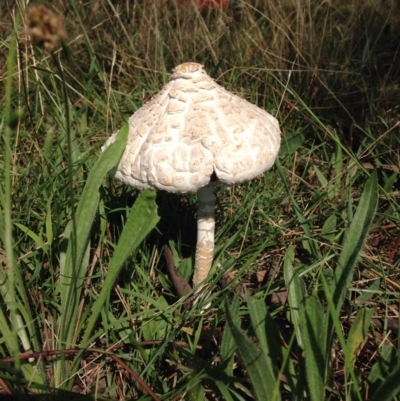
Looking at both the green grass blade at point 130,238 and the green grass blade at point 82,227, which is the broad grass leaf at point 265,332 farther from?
the green grass blade at point 82,227

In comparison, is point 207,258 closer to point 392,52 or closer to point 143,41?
point 143,41

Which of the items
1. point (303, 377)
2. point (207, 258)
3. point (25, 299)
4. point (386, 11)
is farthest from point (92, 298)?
point (386, 11)

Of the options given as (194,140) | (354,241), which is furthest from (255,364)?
(194,140)

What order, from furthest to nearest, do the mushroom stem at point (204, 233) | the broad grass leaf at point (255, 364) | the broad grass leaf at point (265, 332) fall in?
the mushroom stem at point (204, 233) → the broad grass leaf at point (265, 332) → the broad grass leaf at point (255, 364)

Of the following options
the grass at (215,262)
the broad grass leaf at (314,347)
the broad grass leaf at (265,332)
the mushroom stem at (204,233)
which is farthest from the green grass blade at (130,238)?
the broad grass leaf at (314,347)

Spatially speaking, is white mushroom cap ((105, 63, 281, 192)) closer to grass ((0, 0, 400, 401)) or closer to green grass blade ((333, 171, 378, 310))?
grass ((0, 0, 400, 401))

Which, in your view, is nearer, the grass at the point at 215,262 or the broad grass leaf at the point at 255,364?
the broad grass leaf at the point at 255,364

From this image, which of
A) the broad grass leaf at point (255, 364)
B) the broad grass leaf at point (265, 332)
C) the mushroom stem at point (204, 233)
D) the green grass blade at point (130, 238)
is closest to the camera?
the broad grass leaf at point (255, 364)

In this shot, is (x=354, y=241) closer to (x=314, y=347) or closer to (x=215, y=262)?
(x=314, y=347)

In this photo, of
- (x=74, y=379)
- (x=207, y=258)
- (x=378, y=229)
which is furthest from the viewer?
(x=378, y=229)
